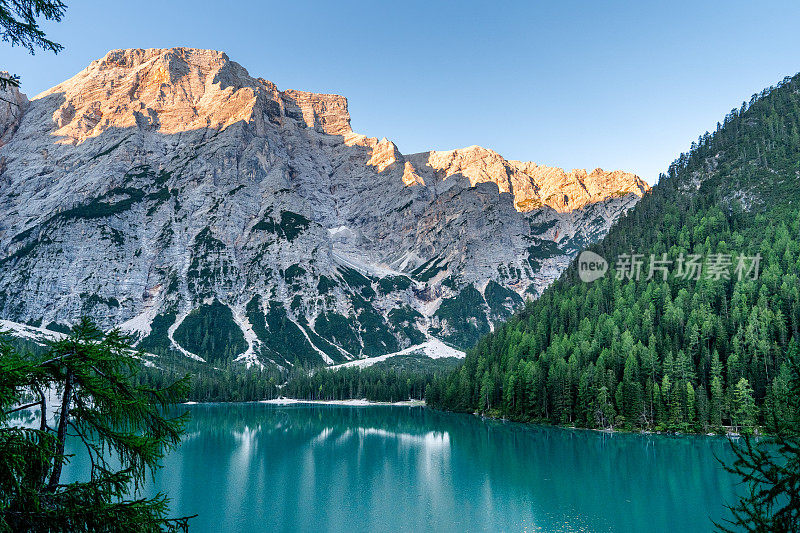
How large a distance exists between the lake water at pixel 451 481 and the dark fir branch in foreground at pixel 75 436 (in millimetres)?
28157

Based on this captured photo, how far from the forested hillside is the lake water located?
402 inches

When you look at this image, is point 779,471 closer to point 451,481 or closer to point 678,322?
point 451,481

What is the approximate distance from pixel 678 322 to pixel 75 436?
125m

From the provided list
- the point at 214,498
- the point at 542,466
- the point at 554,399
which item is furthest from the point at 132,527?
the point at 554,399

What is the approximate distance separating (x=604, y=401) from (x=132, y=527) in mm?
105390

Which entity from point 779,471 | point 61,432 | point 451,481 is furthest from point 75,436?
point 451,481

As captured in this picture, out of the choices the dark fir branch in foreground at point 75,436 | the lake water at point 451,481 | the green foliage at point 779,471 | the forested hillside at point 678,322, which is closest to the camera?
the dark fir branch in foreground at point 75,436

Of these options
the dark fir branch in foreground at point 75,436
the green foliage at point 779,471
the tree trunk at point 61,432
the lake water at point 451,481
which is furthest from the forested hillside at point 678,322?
the tree trunk at point 61,432

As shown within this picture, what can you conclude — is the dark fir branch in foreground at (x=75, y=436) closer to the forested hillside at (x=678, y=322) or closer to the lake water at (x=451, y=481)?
the lake water at (x=451, y=481)

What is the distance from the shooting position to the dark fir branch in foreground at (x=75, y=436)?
685 centimetres

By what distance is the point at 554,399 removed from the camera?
4409 inches

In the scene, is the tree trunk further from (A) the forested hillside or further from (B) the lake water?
(A) the forested hillside

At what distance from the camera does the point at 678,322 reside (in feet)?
371

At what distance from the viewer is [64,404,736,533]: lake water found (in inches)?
1801
